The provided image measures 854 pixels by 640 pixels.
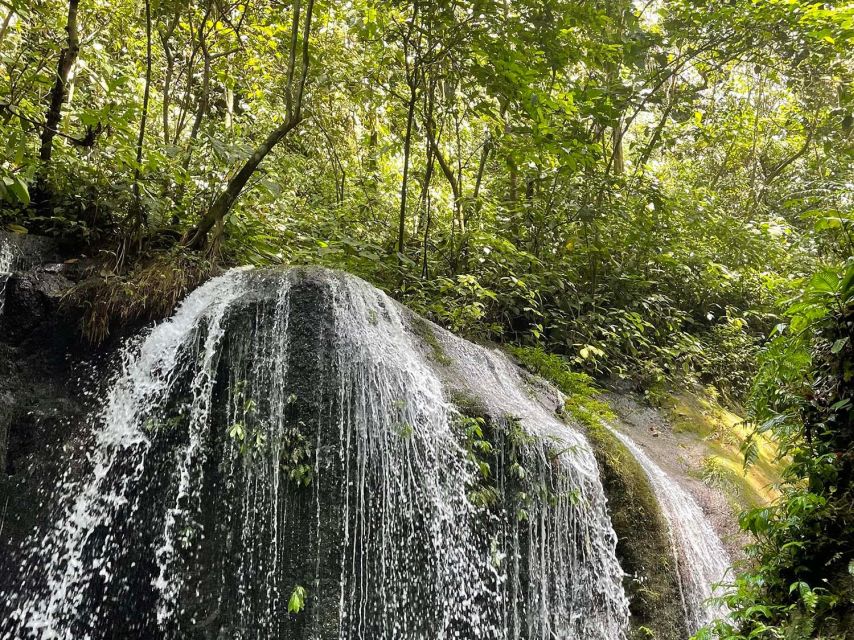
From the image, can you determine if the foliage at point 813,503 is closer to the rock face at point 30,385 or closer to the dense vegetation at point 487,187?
the dense vegetation at point 487,187

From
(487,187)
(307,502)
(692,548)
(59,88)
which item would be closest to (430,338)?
(307,502)

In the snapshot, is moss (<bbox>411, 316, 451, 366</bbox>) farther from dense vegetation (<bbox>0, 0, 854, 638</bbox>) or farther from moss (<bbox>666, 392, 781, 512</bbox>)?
moss (<bbox>666, 392, 781, 512</bbox>)

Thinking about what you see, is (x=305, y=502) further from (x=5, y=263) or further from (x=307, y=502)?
(x=5, y=263)

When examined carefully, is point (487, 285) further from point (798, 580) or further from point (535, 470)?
point (798, 580)

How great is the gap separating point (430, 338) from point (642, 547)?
2398 mm

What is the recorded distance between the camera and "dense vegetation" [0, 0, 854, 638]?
2.87 metres

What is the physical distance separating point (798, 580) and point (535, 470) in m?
2.01

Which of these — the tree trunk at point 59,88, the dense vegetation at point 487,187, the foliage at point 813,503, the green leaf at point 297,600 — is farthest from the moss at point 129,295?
the foliage at point 813,503

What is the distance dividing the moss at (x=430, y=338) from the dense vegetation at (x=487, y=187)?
896 millimetres

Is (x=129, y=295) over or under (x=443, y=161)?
under

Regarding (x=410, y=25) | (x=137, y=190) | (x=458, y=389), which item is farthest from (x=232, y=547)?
(x=410, y=25)

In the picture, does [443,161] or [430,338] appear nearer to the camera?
[430,338]

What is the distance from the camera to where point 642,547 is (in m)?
4.52

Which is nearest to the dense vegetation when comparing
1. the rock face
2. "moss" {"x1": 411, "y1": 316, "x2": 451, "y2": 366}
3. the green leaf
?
the rock face
